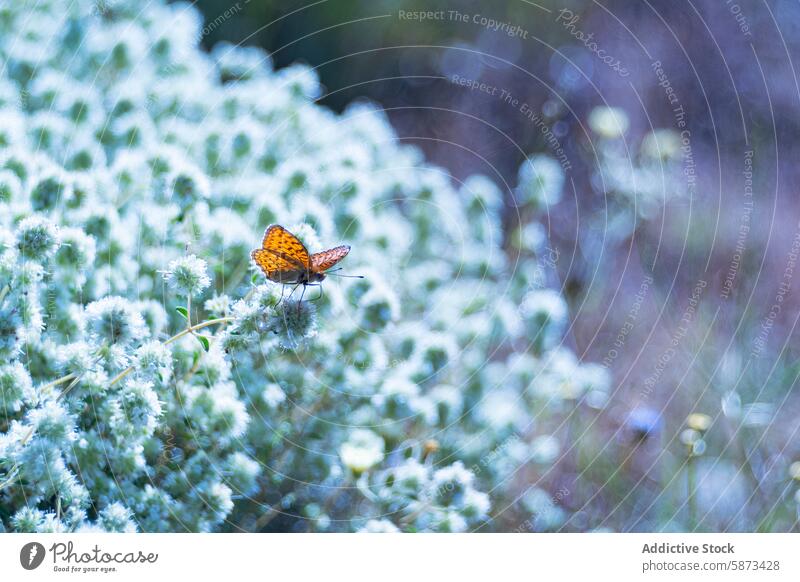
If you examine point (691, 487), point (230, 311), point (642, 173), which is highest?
point (642, 173)

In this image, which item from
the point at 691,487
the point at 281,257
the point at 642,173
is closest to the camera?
the point at 281,257

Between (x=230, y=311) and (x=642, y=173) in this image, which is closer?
(x=230, y=311)
